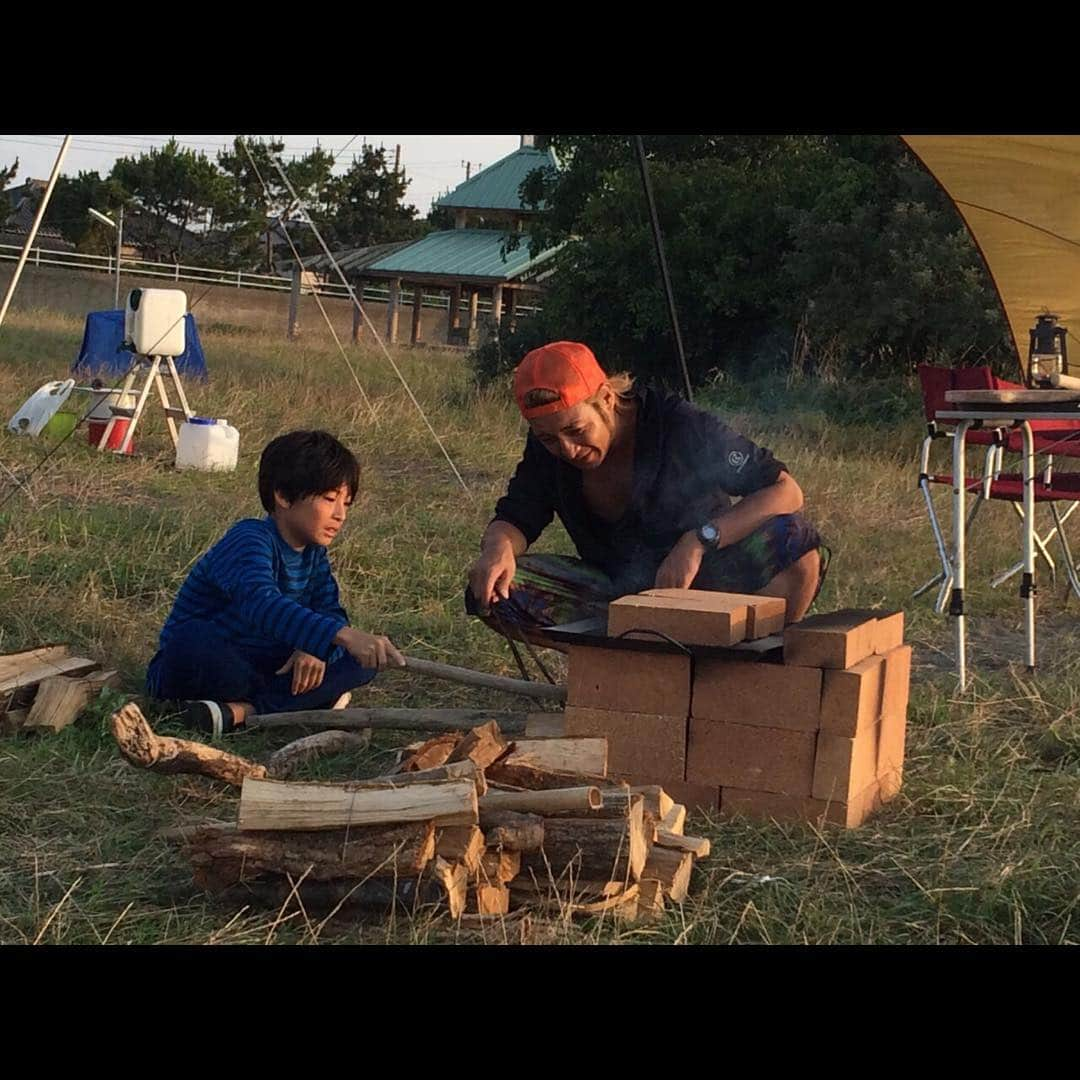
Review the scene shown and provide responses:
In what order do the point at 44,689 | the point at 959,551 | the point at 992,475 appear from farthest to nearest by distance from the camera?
the point at 992,475
the point at 959,551
the point at 44,689

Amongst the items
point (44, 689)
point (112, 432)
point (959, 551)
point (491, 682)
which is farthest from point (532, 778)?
point (112, 432)

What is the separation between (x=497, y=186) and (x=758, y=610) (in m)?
25.1

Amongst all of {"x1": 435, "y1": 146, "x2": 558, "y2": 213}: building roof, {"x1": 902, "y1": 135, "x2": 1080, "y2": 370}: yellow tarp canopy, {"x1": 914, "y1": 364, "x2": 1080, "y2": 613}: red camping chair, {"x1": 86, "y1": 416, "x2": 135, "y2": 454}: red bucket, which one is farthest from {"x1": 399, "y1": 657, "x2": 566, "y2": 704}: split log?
{"x1": 435, "y1": 146, "x2": 558, "y2": 213}: building roof

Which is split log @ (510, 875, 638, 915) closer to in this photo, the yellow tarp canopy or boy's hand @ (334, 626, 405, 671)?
boy's hand @ (334, 626, 405, 671)

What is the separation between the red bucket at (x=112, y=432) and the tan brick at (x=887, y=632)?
6.07 metres

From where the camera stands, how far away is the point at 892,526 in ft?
23.2

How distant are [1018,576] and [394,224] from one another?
A: 3545 centimetres

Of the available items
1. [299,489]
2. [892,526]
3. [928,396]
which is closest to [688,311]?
[892,526]

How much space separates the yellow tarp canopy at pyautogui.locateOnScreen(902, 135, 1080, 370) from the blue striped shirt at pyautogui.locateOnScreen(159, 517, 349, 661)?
2.95 m

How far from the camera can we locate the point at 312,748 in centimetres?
345

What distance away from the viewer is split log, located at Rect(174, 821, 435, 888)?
7.74 ft

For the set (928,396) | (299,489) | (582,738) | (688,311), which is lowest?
(582,738)

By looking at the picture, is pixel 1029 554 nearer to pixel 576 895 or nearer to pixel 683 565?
pixel 683 565

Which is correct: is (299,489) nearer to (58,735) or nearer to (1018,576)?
(58,735)
